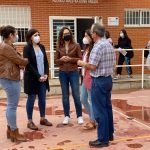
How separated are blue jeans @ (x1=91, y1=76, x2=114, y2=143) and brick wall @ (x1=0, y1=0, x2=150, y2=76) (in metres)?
6.78

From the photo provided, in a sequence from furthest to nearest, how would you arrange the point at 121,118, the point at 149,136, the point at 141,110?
1. the point at 141,110
2. the point at 121,118
3. the point at 149,136

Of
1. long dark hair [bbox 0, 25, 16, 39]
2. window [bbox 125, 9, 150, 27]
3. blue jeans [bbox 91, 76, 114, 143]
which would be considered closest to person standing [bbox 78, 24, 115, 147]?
blue jeans [bbox 91, 76, 114, 143]

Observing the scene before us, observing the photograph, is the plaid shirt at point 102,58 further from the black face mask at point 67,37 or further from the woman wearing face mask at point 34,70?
the woman wearing face mask at point 34,70

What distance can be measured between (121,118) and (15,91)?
2536 mm

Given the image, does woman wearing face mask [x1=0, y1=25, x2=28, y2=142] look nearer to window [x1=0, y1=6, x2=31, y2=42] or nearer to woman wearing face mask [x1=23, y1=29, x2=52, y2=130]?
woman wearing face mask [x1=23, y1=29, x2=52, y2=130]

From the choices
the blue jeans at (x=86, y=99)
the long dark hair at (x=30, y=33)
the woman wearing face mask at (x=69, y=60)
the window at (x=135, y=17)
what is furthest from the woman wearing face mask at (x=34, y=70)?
the window at (x=135, y=17)

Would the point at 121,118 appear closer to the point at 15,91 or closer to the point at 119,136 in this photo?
the point at 119,136

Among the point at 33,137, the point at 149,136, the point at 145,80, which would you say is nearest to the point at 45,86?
the point at 33,137

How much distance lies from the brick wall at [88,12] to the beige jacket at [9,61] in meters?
6.22

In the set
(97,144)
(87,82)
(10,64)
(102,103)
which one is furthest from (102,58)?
(10,64)

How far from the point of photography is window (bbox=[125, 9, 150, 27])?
1310 cm

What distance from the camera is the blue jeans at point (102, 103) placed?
5.29m

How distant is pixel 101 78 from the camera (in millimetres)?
5270

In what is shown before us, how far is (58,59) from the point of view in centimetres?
652
